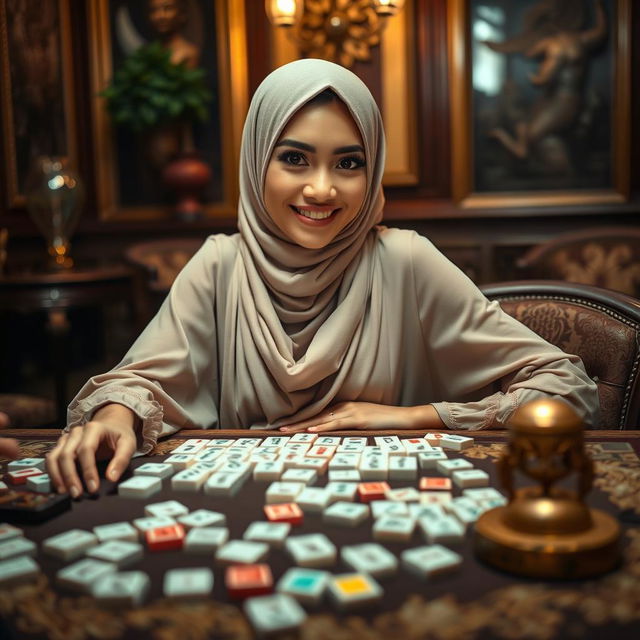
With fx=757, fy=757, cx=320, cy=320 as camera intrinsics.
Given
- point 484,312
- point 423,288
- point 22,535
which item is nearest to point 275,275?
point 423,288

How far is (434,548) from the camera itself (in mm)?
968

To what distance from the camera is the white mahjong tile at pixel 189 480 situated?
1.26m

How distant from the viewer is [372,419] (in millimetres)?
1727

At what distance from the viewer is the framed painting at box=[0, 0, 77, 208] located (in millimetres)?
5141

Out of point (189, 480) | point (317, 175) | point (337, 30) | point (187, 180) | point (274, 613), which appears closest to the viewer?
point (274, 613)

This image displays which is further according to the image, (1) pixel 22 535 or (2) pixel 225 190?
(2) pixel 225 190

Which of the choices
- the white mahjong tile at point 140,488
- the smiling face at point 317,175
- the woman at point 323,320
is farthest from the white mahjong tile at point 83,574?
the smiling face at point 317,175

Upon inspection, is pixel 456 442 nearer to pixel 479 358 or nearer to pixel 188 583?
pixel 479 358

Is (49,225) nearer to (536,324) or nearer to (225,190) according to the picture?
(225,190)

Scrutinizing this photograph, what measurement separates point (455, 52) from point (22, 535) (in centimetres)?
439

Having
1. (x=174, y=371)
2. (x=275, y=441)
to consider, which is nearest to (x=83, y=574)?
Answer: (x=275, y=441)

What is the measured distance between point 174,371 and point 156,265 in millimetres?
2582

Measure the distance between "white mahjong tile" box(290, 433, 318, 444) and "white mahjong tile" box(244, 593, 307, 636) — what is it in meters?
0.66

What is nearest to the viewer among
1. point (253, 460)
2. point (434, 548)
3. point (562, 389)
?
point (434, 548)
